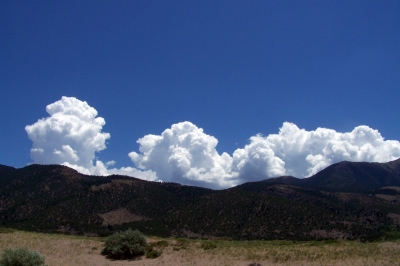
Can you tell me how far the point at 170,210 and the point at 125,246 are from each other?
7887 cm

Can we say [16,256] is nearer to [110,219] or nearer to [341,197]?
[110,219]

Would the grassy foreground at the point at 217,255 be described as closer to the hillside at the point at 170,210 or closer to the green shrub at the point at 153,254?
the green shrub at the point at 153,254

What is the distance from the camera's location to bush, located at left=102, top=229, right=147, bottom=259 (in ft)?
86.7

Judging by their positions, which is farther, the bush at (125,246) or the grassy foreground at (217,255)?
the bush at (125,246)

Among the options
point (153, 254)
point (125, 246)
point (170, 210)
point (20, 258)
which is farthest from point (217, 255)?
point (170, 210)

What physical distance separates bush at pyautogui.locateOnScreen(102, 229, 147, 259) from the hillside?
1586 inches

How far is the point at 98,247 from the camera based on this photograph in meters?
29.0

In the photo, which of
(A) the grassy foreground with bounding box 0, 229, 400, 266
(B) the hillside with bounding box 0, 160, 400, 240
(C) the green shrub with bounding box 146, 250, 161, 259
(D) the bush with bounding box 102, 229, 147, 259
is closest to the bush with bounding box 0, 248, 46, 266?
(A) the grassy foreground with bounding box 0, 229, 400, 266

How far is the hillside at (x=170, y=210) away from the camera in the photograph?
75.9 m

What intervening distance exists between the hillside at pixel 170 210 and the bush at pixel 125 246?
40286mm

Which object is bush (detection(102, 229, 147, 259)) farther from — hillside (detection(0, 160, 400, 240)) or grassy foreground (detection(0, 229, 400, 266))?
hillside (detection(0, 160, 400, 240))

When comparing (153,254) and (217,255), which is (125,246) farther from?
(217,255)

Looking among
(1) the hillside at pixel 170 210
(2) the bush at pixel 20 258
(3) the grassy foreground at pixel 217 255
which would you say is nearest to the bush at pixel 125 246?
(3) the grassy foreground at pixel 217 255

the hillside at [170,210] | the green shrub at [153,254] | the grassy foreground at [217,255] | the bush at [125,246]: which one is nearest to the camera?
the grassy foreground at [217,255]
